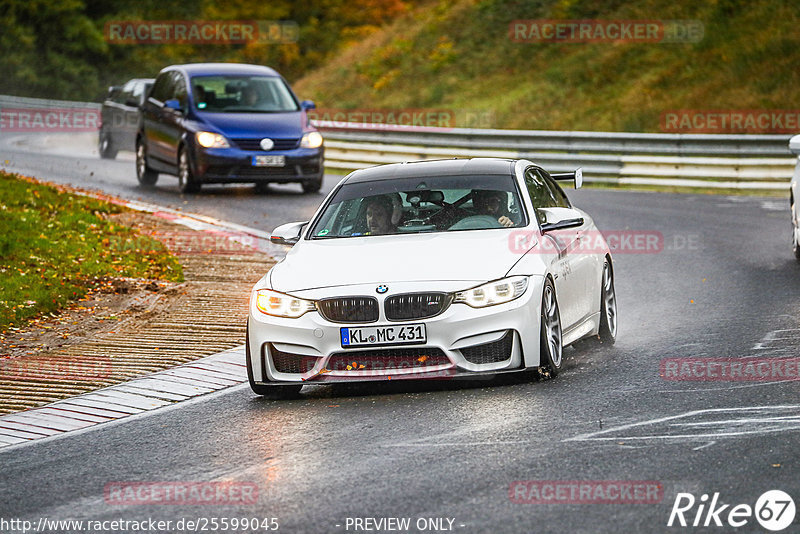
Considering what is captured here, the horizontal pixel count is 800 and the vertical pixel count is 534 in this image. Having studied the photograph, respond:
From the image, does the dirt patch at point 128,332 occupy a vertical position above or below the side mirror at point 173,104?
above

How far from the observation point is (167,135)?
22859 mm

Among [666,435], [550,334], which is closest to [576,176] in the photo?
[550,334]

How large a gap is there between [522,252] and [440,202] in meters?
1.10

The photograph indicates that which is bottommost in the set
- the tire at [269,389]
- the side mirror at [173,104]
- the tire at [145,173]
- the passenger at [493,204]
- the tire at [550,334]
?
the tire at [145,173]

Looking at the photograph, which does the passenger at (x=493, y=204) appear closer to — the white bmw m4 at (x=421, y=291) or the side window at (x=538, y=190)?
the white bmw m4 at (x=421, y=291)

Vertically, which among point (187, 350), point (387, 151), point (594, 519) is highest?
point (594, 519)

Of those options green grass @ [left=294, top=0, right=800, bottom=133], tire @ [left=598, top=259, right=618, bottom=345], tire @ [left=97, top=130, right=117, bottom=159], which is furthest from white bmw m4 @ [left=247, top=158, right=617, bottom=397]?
green grass @ [left=294, top=0, right=800, bottom=133]

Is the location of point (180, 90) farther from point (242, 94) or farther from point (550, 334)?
point (550, 334)

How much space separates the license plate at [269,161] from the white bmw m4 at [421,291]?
37.3ft

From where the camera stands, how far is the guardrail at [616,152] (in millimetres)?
24156

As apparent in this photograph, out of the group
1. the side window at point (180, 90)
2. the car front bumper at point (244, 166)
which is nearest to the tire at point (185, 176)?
the car front bumper at point (244, 166)

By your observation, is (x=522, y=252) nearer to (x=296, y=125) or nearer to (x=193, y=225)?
(x=193, y=225)

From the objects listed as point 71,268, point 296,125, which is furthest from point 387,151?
point 71,268

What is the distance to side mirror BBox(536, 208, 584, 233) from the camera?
982 centimetres
